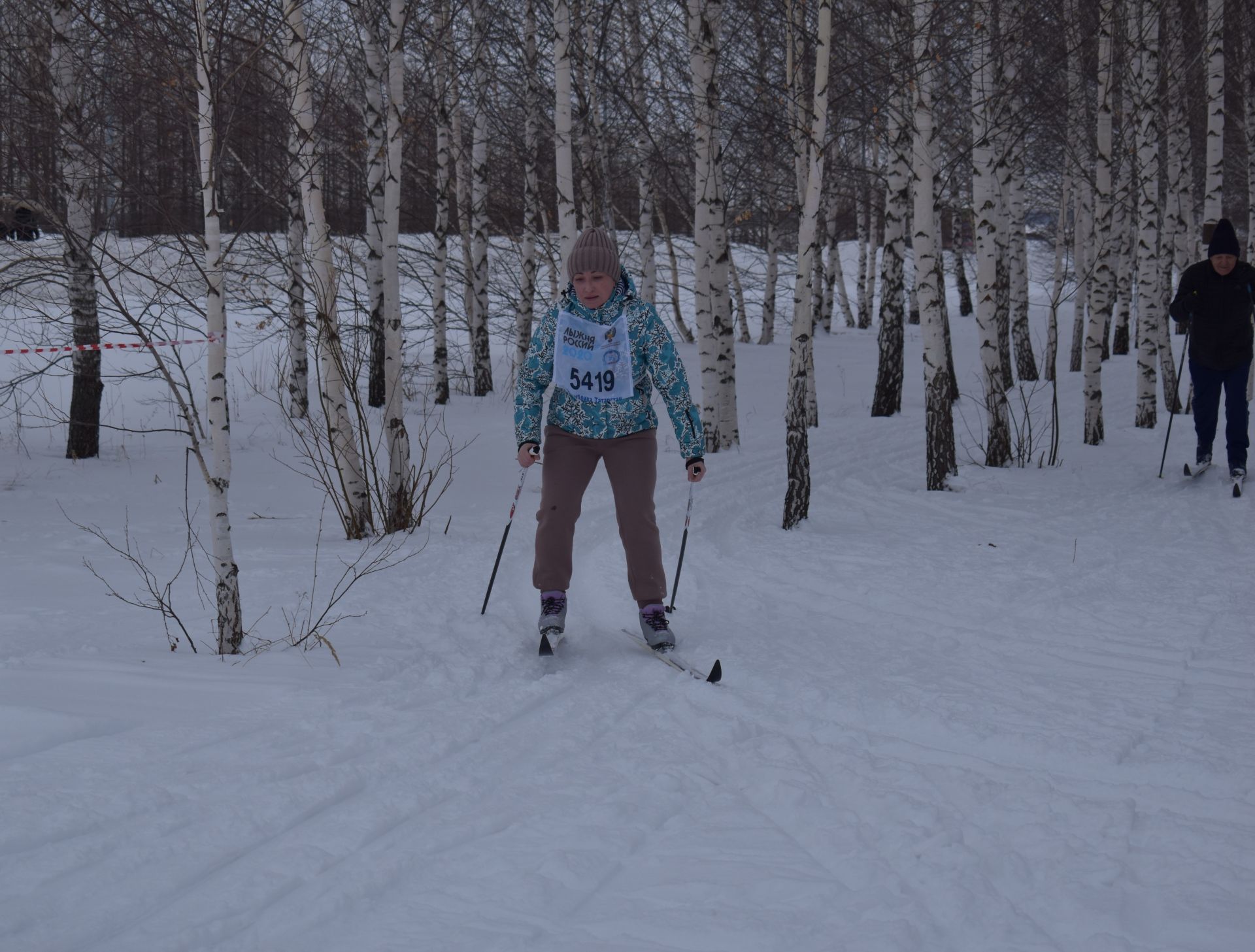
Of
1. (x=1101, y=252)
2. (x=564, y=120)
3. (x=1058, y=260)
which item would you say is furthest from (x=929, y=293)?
(x=1058, y=260)

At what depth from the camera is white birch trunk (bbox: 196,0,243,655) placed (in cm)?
410

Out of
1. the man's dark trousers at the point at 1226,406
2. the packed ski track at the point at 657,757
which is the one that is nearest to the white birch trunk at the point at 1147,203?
the man's dark trousers at the point at 1226,406

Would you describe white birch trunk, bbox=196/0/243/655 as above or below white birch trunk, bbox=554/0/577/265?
below

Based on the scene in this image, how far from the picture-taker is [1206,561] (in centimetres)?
620

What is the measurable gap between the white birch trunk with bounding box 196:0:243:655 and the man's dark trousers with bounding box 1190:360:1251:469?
25.2 ft

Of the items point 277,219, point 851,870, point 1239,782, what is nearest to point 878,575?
point 1239,782

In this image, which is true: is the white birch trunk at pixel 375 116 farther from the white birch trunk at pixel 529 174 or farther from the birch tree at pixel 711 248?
the white birch trunk at pixel 529 174

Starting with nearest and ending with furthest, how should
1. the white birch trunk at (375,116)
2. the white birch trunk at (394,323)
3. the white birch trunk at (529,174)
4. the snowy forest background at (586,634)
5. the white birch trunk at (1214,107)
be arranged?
the snowy forest background at (586,634)
the white birch trunk at (394,323)
the white birch trunk at (375,116)
the white birch trunk at (1214,107)
the white birch trunk at (529,174)

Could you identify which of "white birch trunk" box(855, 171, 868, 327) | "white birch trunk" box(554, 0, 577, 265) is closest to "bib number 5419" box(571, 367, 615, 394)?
"white birch trunk" box(554, 0, 577, 265)

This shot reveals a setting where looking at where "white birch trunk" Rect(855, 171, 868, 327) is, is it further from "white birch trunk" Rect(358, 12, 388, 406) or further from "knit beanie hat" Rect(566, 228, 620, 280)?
"knit beanie hat" Rect(566, 228, 620, 280)

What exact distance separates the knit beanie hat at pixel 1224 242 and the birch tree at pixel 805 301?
3860 mm

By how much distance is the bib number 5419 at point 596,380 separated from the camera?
4645mm

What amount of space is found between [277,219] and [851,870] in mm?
16763

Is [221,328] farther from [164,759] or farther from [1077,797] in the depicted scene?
[1077,797]
